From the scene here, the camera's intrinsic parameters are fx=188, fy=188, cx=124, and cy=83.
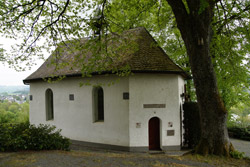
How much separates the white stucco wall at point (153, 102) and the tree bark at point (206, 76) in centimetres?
415

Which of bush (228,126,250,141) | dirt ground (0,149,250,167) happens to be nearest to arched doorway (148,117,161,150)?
dirt ground (0,149,250,167)

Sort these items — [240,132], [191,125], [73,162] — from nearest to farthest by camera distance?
1. [73,162]
2. [191,125]
3. [240,132]

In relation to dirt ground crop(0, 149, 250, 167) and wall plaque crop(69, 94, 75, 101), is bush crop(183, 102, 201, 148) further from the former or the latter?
wall plaque crop(69, 94, 75, 101)

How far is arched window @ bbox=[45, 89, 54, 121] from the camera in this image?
1551 cm

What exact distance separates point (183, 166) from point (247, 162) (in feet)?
9.77

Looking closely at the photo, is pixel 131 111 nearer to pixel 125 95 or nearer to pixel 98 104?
pixel 125 95

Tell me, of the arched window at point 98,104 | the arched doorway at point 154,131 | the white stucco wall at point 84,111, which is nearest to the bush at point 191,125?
the arched doorway at point 154,131

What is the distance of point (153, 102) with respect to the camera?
38.8 feet

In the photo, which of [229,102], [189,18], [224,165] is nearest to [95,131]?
[224,165]

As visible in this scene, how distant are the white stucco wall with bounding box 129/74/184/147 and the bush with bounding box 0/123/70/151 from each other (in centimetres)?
433

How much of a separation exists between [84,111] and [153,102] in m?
4.97

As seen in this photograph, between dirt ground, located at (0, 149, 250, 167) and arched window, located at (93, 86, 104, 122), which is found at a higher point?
arched window, located at (93, 86, 104, 122)

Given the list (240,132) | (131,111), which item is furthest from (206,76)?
(240,132)

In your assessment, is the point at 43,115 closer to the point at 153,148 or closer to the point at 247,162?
the point at 153,148
